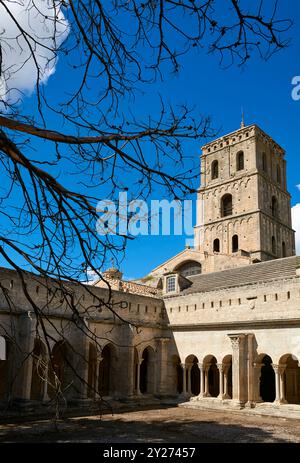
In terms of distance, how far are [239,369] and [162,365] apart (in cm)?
542

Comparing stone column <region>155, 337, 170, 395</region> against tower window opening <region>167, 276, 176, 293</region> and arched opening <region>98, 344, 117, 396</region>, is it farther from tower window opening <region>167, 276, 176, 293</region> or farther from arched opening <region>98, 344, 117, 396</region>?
tower window opening <region>167, 276, 176, 293</region>

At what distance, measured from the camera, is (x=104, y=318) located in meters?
Result: 21.9

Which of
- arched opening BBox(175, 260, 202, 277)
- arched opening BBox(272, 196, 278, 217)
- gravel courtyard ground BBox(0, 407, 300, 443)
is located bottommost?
gravel courtyard ground BBox(0, 407, 300, 443)

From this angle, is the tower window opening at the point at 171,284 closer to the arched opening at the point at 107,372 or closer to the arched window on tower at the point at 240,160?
the arched opening at the point at 107,372

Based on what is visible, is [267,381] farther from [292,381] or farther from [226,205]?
[226,205]

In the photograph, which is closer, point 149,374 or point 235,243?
point 149,374

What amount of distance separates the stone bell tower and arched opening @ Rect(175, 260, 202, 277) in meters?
3.87

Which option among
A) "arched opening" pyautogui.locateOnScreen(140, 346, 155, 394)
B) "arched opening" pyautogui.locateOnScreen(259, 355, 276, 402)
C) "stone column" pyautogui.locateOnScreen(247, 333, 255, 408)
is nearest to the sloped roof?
"stone column" pyautogui.locateOnScreen(247, 333, 255, 408)

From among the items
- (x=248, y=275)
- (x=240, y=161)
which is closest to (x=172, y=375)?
(x=248, y=275)

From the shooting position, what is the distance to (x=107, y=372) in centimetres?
2442

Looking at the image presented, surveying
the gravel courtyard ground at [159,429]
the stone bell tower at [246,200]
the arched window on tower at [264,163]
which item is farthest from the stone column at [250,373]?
the arched window on tower at [264,163]

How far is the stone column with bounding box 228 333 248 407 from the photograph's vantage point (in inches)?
770

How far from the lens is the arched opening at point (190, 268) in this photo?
126 ft

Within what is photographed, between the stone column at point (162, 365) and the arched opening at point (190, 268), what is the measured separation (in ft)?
48.2
